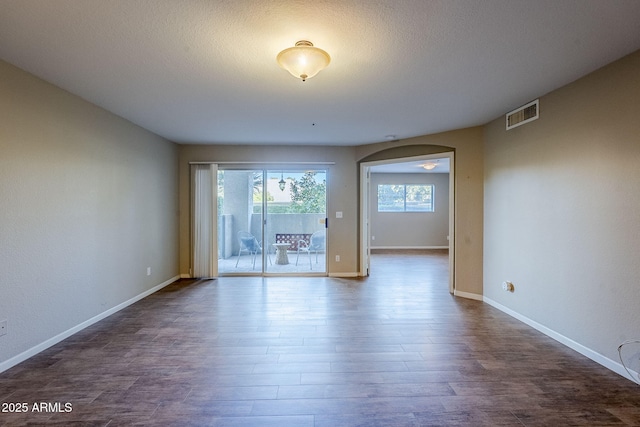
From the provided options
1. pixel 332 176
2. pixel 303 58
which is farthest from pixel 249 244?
pixel 303 58

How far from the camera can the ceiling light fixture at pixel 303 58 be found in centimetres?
193

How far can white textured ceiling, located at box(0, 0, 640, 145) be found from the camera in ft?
5.53

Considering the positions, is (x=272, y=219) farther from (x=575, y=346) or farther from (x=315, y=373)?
(x=575, y=346)

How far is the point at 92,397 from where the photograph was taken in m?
1.97

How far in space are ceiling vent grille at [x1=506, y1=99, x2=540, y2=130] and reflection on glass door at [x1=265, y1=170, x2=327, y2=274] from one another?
120 inches

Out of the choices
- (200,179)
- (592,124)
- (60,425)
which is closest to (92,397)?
(60,425)

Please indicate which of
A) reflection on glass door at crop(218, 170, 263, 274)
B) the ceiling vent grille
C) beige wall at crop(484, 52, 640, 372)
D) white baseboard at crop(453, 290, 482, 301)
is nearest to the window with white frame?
reflection on glass door at crop(218, 170, 263, 274)

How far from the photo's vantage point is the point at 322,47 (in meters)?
2.07

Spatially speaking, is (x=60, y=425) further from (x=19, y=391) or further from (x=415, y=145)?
(x=415, y=145)

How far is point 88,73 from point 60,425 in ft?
8.64

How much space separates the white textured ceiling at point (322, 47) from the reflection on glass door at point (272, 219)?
7.14ft

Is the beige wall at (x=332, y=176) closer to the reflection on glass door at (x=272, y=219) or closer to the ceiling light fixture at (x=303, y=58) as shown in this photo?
the reflection on glass door at (x=272, y=219)

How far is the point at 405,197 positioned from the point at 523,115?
19.4 feet

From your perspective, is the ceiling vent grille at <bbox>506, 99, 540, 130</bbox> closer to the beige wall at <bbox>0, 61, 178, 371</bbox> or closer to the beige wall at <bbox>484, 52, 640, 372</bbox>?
the beige wall at <bbox>484, 52, 640, 372</bbox>
